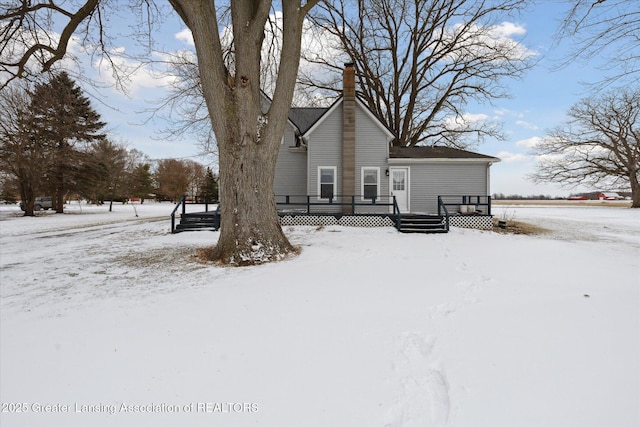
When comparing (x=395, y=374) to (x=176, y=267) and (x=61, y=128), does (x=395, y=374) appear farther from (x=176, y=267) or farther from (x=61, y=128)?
(x=61, y=128)

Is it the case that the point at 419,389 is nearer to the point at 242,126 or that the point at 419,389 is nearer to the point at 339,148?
the point at 242,126

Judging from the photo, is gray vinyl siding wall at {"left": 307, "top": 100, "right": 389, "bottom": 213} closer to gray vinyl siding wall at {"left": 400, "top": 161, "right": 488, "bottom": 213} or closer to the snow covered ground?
gray vinyl siding wall at {"left": 400, "top": 161, "right": 488, "bottom": 213}

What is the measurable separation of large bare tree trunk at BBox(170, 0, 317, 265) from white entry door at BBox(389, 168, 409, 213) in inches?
347

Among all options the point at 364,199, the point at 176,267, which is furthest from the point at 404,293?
the point at 364,199

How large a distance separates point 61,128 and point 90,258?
2360 centimetres

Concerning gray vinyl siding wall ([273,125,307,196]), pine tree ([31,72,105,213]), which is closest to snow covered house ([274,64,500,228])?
gray vinyl siding wall ([273,125,307,196])

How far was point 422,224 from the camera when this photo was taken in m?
11.3

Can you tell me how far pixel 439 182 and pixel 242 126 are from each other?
36.5 ft

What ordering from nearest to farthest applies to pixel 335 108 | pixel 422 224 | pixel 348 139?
1. pixel 422 224
2. pixel 348 139
3. pixel 335 108

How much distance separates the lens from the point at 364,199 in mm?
14148

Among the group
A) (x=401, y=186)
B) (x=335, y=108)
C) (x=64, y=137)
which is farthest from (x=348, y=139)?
(x=64, y=137)

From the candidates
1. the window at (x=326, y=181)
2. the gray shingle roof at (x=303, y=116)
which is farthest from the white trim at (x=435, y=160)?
the gray shingle roof at (x=303, y=116)

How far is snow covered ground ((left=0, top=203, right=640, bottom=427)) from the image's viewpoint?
2129 millimetres

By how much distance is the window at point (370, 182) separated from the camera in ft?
46.8
